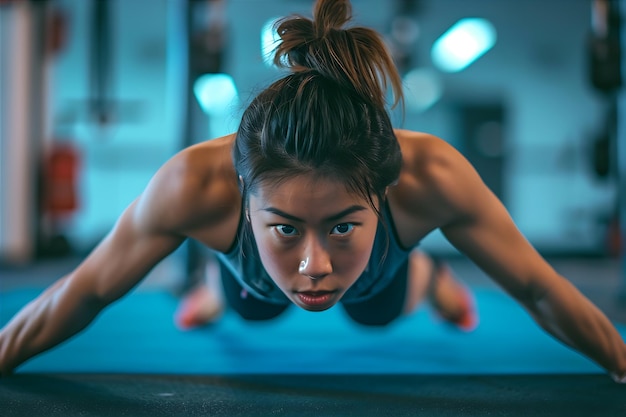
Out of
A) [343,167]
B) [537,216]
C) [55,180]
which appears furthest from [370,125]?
[537,216]

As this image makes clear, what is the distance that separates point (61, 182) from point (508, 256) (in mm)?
3686

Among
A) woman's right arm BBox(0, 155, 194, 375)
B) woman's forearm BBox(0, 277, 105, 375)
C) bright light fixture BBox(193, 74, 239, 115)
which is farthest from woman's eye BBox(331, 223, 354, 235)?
bright light fixture BBox(193, 74, 239, 115)

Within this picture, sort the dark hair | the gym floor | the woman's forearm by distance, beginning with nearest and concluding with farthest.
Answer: the dark hair, the gym floor, the woman's forearm

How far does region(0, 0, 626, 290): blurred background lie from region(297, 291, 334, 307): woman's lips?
355 centimetres

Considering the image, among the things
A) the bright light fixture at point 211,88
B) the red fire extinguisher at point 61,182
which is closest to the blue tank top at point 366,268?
the bright light fixture at point 211,88

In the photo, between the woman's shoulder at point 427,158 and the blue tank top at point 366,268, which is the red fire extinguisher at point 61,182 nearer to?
the blue tank top at point 366,268

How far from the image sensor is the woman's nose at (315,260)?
860mm

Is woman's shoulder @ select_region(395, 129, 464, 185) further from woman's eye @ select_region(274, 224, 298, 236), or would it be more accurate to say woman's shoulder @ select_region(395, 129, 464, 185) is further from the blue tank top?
woman's eye @ select_region(274, 224, 298, 236)

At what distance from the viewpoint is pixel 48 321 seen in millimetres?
1062

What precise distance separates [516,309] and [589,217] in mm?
4594

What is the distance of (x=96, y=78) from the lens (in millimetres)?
2674

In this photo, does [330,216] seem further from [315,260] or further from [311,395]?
[311,395]

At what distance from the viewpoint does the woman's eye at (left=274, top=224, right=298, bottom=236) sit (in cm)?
87

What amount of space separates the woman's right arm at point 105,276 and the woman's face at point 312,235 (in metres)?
0.22
